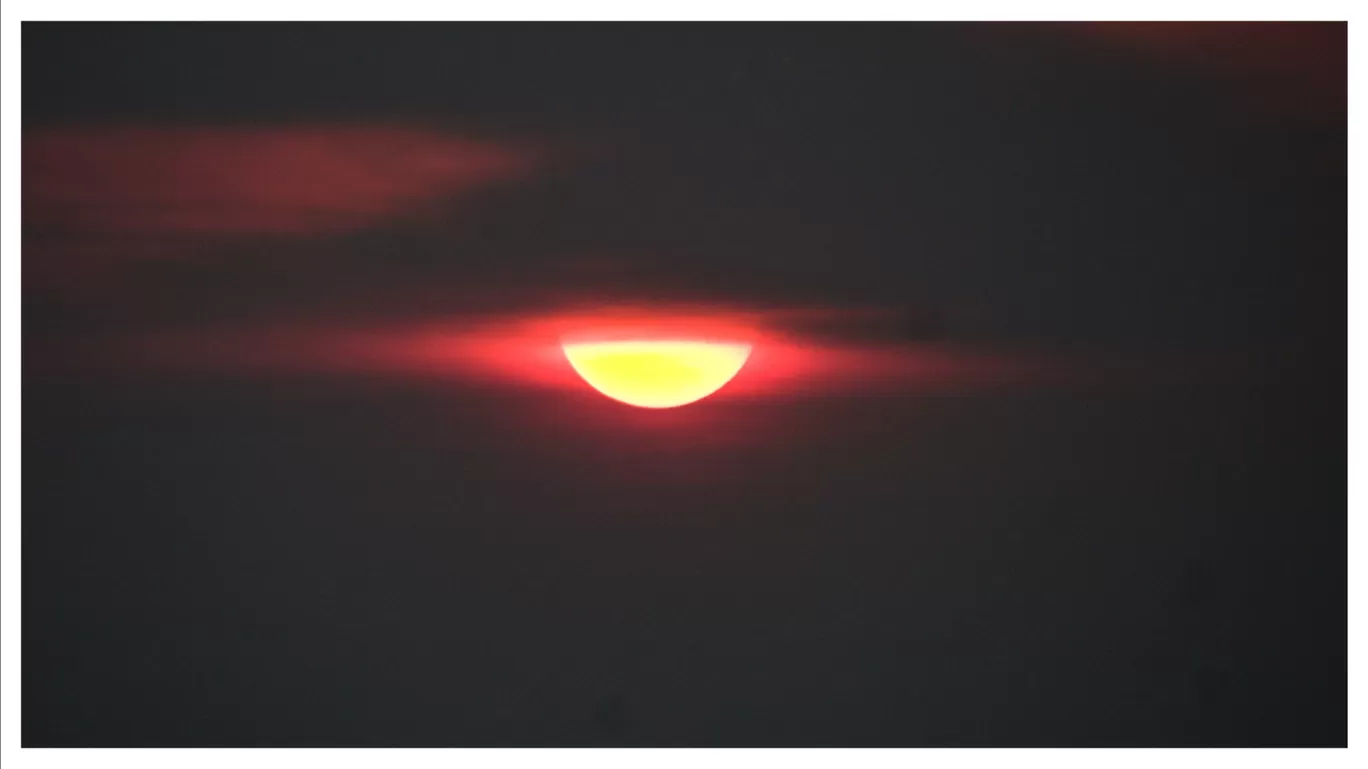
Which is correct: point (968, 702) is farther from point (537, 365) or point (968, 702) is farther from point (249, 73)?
point (249, 73)

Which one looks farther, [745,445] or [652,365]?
[745,445]

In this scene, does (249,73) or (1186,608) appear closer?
(249,73)

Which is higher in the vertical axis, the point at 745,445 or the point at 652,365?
the point at 652,365

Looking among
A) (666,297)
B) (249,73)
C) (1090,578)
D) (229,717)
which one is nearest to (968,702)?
(1090,578)

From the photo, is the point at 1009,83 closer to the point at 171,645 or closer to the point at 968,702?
the point at 968,702
